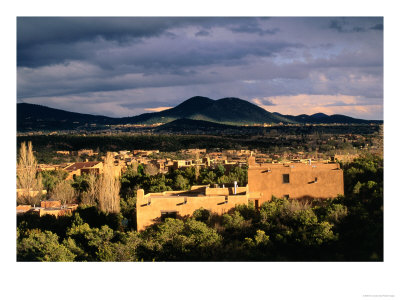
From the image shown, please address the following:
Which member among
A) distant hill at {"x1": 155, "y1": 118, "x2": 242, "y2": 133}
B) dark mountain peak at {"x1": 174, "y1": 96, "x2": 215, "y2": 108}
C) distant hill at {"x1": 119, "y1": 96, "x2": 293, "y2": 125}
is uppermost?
dark mountain peak at {"x1": 174, "y1": 96, "x2": 215, "y2": 108}

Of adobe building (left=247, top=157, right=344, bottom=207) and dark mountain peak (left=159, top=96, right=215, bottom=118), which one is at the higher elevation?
dark mountain peak (left=159, top=96, right=215, bottom=118)

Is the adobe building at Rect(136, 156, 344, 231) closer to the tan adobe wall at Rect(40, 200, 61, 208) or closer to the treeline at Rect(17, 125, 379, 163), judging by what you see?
the tan adobe wall at Rect(40, 200, 61, 208)

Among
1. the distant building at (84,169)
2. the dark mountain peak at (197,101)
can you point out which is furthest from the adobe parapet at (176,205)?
the dark mountain peak at (197,101)

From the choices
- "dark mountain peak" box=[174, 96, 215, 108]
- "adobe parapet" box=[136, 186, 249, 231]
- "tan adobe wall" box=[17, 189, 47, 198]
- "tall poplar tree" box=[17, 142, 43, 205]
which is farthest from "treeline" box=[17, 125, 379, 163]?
"adobe parapet" box=[136, 186, 249, 231]

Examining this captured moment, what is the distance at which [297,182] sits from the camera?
54.1 ft

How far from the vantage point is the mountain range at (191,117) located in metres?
44.3

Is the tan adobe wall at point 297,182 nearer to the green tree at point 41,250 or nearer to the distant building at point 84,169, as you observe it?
the green tree at point 41,250

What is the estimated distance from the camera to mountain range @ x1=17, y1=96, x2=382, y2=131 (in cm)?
4431

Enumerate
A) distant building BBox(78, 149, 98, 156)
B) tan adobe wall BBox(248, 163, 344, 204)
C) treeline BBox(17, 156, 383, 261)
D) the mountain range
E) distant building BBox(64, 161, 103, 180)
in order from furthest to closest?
the mountain range, distant building BBox(78, 149, 98, 156), distant building BBox(64, 161, 103, 180), tan adobe wall BBox(248, 163, 344, 204), treeline BBox(17, 156, 383, 261)

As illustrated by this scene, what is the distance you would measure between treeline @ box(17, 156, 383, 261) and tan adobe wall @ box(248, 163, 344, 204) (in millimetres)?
497

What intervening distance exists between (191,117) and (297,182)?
4954 cm

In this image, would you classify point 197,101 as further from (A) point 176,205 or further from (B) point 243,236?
(B) point 243,236

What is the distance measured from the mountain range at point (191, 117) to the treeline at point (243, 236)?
28.1 metres
